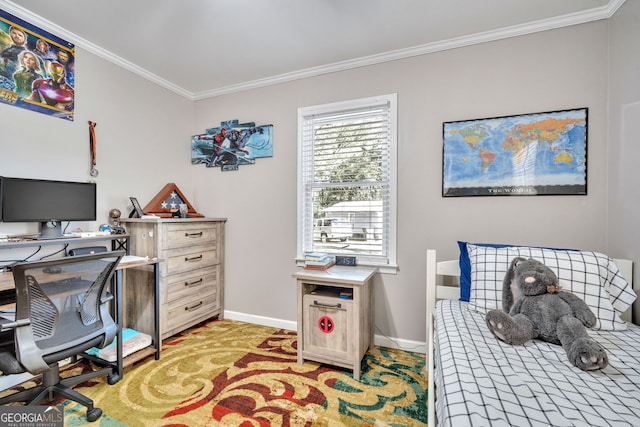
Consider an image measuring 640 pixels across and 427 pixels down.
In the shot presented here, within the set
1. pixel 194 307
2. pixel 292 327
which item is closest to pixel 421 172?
pixel 292 327

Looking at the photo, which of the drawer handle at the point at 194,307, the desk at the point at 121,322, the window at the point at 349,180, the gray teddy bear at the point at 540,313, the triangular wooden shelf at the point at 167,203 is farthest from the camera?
the triangular wooden shelf at the point at 167,203

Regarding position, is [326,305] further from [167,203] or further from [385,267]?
[167,203]

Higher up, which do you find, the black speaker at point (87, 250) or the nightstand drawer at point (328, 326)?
the black speaker at point (87, 250)

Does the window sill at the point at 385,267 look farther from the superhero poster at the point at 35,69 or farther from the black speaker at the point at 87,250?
the superhero poster at the point at 35,69

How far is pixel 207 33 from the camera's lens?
7.34 ft

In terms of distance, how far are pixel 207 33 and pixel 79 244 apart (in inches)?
77.0

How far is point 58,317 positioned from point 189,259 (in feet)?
4.13

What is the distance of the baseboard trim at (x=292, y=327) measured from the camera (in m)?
2.43

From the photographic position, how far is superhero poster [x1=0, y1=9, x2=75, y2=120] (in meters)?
1.96

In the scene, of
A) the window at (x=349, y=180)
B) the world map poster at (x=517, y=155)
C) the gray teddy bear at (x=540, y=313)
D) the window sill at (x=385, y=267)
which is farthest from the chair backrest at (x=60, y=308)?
the world map poster at (x=517, y=155)

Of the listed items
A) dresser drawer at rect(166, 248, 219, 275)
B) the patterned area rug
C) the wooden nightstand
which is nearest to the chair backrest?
the patterned area rug

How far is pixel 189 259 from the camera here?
9.10 ft

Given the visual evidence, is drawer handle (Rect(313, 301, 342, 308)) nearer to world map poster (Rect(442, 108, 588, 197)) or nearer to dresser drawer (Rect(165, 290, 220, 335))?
world map poster (Rect(442, 108, 588, 197))

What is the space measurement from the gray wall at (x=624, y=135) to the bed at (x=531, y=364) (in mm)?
229
